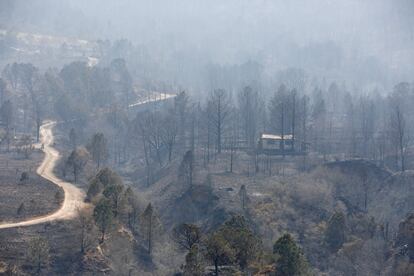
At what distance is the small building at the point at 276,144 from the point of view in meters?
60.9

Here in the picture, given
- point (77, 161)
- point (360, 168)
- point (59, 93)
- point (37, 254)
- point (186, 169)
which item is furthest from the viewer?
point (59, 93)

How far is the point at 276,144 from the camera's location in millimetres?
62031

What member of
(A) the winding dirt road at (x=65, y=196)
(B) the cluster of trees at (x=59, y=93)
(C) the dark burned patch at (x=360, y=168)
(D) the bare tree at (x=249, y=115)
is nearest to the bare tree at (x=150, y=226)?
(A) the winding dirt road at (x=65, y=196)

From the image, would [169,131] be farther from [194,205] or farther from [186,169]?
[194,205]

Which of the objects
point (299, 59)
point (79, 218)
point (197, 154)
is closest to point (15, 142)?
point (197, 154)

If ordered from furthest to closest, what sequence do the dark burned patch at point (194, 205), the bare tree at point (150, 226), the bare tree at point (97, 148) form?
the bare tree at point (97, 148)
the dark burned patch at point (194, 205)
the bare tree at point (150, 226)

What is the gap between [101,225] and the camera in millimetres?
34031

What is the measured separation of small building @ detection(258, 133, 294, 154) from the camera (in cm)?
6094

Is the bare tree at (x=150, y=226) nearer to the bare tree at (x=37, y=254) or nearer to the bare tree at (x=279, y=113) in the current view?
the bare tree at (x=37, y=254)

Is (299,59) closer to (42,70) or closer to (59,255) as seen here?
(42,70)

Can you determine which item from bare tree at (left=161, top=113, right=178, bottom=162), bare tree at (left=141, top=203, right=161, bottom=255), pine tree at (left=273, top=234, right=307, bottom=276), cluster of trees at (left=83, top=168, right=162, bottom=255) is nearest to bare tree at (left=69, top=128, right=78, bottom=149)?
bare tree at (left=161, top=113, right=178, bottom=162)

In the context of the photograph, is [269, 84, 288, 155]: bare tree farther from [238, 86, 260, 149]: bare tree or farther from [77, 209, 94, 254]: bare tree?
[77, 209, 94, 254]: bare tree

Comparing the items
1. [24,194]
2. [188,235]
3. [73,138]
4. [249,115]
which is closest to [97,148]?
[73,138]

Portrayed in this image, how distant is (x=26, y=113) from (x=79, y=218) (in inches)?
1577
